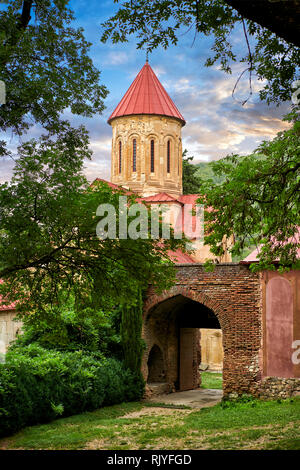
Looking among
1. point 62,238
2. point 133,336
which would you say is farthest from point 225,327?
point 62,238

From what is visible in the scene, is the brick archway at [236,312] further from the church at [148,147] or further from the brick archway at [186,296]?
the church at [148,147]

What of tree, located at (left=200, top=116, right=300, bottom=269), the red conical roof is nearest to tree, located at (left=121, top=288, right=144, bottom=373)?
tree, located at (left=200, top=116, right=300, bottom=269)

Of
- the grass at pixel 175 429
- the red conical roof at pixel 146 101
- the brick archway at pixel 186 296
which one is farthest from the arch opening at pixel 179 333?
the red conical roof at pixel 146 101

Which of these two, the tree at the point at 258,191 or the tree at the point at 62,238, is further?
the tree at the point at 62,238

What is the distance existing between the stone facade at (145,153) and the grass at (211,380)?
11.3m

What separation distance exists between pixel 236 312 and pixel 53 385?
21.2 ft

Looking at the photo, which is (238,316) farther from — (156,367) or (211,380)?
(211,380)

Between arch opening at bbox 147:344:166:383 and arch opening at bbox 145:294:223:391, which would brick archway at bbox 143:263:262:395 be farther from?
arch opening at bbox 147:344:166:383

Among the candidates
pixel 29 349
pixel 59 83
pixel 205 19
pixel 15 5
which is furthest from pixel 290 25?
pixel 29 349

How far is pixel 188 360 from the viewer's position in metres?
21.6

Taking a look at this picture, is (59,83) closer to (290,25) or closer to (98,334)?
(290,25)

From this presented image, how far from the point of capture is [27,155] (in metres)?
8.84

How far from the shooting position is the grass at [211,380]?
23242 mm
